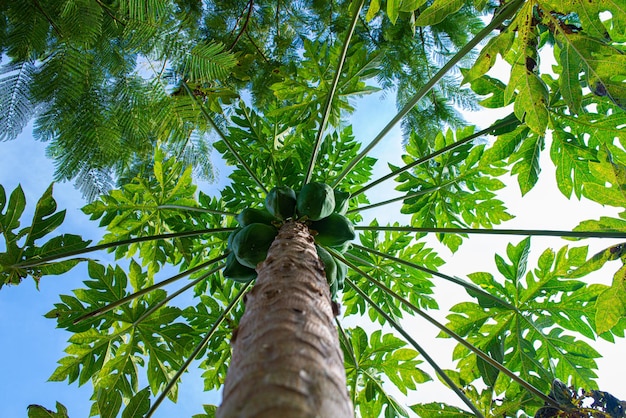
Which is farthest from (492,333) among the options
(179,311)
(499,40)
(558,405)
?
(179,311)

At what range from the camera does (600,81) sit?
6.00ft

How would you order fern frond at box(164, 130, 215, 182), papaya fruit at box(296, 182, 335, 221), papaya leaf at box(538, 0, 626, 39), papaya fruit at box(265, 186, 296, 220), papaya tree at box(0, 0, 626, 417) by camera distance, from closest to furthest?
1. papaya tree at box(0, 0, 626, 417)
2. papaya leaf at box(538, 0, 626, 39)
3. papaya fruit at box(296, 182, 335, 221)
4. papaya fruit at box(265, 186, 296, 220)
5. fern frond at box(164, 130, 215, 182)

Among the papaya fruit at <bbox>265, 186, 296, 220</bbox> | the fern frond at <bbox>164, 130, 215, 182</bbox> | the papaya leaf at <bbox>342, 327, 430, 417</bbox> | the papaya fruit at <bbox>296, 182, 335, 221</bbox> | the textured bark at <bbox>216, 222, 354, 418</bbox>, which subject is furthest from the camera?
the fern frond at <bbox>164, 130, 215, 182</bbox>

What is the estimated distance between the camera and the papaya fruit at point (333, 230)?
84.2 inches

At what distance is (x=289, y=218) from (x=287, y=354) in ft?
4.35

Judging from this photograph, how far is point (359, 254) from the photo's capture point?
11.3ft

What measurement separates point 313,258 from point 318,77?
224 centimetres

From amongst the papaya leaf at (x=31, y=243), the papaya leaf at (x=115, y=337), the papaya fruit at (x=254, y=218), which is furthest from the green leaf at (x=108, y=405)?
the papaya fruit at (x=254, y=218)

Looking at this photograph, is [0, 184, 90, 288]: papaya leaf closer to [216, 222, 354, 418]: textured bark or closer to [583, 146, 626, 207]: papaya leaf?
[216, 222, 354, 418]: textured bark

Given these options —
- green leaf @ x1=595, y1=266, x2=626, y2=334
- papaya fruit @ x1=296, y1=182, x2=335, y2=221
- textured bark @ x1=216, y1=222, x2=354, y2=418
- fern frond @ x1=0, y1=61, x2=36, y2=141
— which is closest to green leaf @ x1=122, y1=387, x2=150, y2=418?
papaya fruit @ x1=296, y1=182, x2=335, y2=221

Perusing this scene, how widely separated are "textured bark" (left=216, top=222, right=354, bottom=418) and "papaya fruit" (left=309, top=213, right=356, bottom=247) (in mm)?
795

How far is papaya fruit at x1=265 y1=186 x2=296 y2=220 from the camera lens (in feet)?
7.01

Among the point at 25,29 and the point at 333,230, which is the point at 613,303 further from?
the point at 25,29

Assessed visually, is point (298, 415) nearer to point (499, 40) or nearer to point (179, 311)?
point (499, 40)
